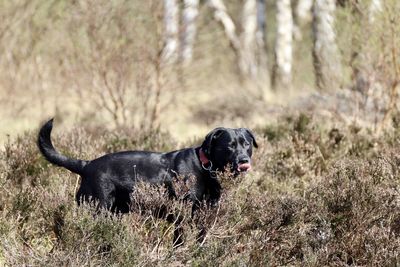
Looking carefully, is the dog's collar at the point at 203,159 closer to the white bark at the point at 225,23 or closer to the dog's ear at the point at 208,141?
the dog's ear at the point at 208,141

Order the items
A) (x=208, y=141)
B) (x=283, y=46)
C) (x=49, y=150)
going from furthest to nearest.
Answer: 1. (x=283, y=46)
2. (x=49, y=150)
3. (x=208, y=141)

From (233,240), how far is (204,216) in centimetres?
29

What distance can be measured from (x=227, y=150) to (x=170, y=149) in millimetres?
3561

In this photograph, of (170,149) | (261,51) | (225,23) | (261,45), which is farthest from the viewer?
(261,45)

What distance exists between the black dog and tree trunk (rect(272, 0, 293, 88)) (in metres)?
16.4

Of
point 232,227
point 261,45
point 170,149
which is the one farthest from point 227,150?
point 261,45

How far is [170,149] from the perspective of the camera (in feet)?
32.3

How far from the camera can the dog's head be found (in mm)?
6219

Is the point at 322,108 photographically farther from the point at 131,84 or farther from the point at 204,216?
the point at 204,216

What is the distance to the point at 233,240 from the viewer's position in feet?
17.8

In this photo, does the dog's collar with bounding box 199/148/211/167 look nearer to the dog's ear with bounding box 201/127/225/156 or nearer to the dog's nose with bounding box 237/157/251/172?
the dog's ear with bounding box 201/127/225/156

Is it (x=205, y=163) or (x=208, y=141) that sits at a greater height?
(x=208, y=141)

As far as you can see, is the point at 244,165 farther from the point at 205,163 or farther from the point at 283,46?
the point at 283,46

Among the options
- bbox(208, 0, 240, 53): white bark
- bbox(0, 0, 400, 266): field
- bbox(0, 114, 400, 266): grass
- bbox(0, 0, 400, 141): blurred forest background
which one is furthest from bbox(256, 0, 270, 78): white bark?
bbox(0, 114, 400, 266): grass
